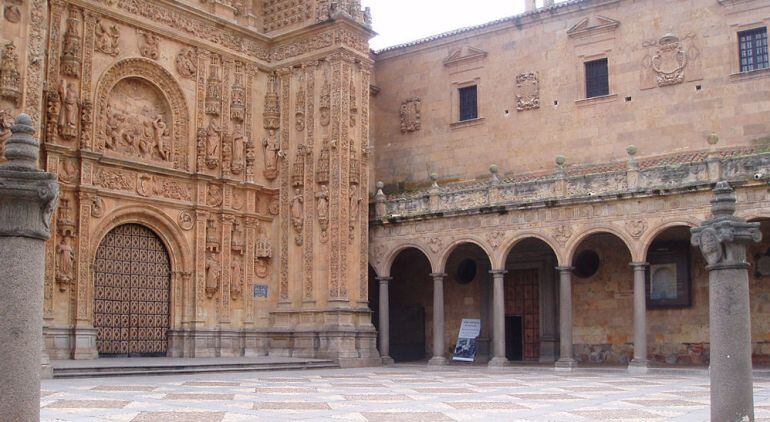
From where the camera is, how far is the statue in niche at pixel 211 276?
81.1 feet

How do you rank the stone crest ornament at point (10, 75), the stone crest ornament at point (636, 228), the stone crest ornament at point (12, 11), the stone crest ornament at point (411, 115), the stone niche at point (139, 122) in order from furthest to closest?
the stone crest ornament at point (411, 115) → the stone niche at point (139, 122) → the stone crest ornament at point (636, 228) → the stone crest ornament at point (12, 11) → the stone crest ornament at point (10, 75)

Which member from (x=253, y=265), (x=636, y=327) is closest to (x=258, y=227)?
(x=253, y=265)

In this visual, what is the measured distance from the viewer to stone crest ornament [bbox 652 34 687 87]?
993 inches

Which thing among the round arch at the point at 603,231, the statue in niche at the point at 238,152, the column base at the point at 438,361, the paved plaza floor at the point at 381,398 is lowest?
the column base at the point at 438,361

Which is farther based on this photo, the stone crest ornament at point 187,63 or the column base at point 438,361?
the column base at point 438,361

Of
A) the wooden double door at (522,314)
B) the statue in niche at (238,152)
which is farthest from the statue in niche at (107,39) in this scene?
the wooden double door at (522,314)

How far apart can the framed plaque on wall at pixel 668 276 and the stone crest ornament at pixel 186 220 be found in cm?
1351

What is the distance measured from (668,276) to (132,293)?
50.1 feet

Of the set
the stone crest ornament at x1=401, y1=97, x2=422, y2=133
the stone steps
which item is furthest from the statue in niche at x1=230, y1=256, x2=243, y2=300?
the stone crest ornament at x1=401, y1=97, x2=422, y2=133

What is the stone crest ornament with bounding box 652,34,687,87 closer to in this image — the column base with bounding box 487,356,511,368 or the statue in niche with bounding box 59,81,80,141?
Result: the column base with bounding box 487,356,511,368

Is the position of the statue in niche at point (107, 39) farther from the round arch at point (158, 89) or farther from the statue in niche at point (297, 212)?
the statue in niche at point (297, 212)

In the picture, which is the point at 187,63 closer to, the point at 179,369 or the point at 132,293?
the point at 132,293

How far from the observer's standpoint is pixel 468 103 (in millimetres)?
29938

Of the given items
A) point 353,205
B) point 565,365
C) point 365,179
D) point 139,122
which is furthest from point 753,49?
point 139,122
